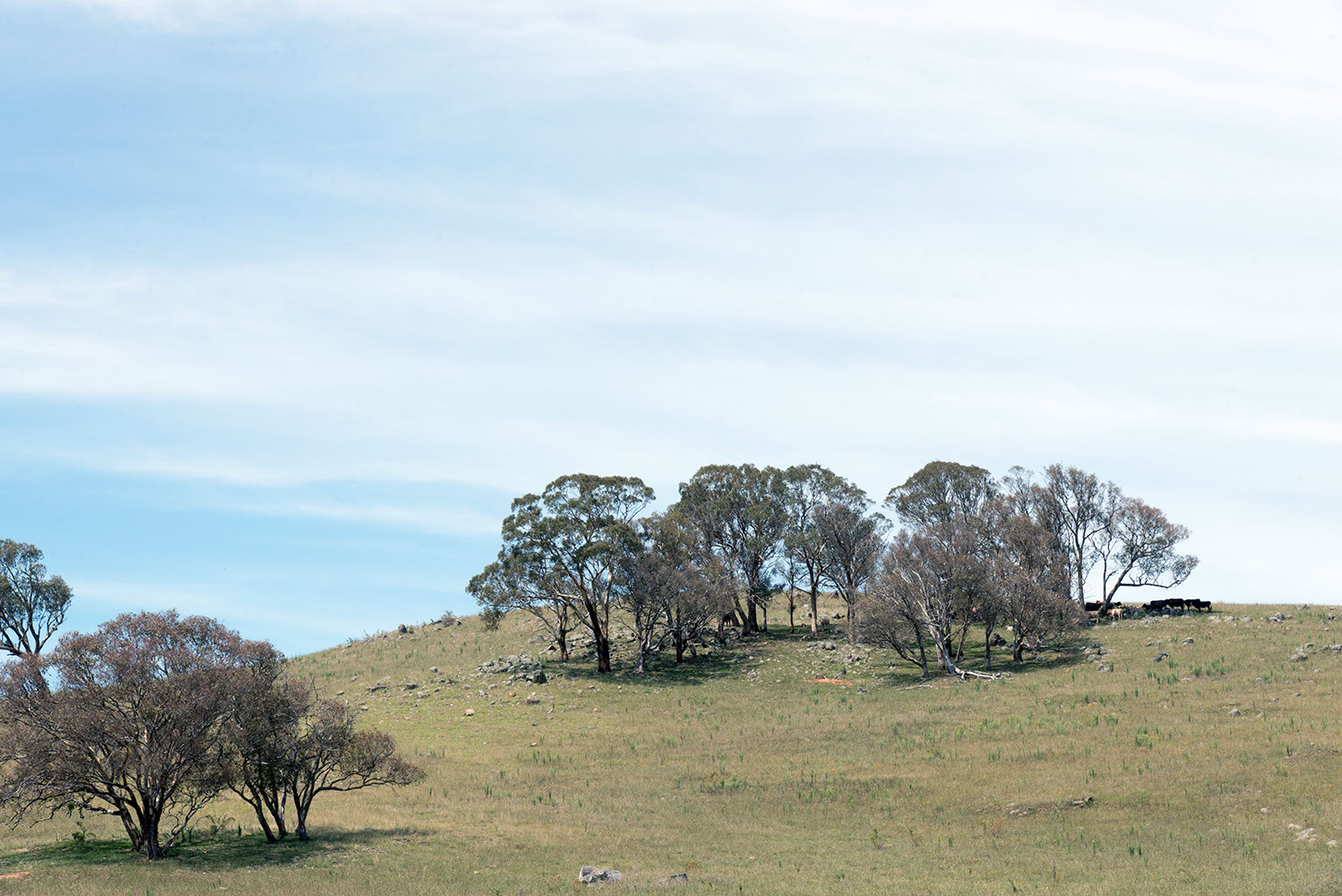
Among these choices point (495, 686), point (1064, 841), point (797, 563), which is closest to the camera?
point (1064, 841)

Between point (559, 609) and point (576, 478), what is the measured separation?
10.2m

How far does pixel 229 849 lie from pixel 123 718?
6.50m

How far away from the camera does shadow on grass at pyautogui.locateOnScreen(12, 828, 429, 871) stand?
35000 mm

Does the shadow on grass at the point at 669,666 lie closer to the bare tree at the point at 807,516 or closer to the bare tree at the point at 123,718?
the bare tree at the point at 807,516

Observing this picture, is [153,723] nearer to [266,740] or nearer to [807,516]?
[266,740]

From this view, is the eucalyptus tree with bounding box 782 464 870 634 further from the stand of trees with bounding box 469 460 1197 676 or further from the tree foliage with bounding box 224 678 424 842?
the tree foliage with bounding box 224 678 424 842

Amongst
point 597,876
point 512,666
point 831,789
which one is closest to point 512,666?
point 512,666

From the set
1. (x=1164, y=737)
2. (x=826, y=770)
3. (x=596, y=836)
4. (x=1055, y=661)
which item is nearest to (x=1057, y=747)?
(x=1164, y=737)

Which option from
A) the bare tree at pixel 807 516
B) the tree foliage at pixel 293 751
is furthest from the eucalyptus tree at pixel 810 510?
the tree foliage at pixel 293 751

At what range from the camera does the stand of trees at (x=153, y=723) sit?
3431 centimetres

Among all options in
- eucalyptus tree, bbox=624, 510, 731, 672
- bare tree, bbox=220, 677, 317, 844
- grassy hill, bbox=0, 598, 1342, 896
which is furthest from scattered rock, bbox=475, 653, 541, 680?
bare tree, bbox=220, 677, 317, 844

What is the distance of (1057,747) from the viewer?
162ft

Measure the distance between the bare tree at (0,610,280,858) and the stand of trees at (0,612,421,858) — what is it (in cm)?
4

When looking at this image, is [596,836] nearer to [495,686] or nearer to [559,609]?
[495,686]
